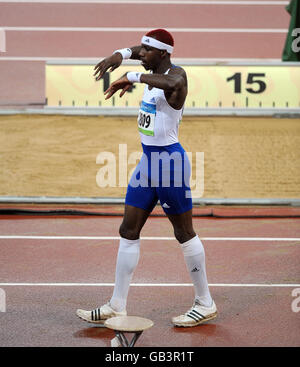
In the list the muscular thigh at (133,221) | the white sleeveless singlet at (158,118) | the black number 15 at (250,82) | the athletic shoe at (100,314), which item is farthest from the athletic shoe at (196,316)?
the black number 15 at (250,82)

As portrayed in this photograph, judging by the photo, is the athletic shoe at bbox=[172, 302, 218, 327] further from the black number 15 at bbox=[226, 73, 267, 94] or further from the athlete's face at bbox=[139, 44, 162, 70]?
the black number 15 at bbox=[226, 73, 267, 94]

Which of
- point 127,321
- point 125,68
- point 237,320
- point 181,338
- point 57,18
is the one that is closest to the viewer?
point 127,321

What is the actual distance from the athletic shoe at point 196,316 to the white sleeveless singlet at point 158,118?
48.6 inches

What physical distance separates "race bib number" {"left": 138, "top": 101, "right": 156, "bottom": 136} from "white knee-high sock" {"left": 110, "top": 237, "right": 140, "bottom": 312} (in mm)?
788

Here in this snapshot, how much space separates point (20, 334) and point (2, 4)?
1509cm

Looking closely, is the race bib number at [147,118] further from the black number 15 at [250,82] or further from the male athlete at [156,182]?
the black number 15 at [250,82]

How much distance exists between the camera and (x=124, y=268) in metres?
5.16

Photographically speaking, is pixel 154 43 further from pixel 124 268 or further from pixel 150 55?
pixel 124 268

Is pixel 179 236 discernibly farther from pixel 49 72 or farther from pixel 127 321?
pixel 49 72

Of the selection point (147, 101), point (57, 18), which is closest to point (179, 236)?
point (147, 101)

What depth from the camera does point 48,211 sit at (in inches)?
341

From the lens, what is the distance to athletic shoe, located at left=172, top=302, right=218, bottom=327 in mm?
5262

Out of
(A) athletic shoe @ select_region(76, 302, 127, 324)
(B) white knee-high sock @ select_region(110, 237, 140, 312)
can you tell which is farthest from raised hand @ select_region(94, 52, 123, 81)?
(A) athletic shoe @ select_region(76, 302, 127, 324)

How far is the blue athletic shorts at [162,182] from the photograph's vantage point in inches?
204
